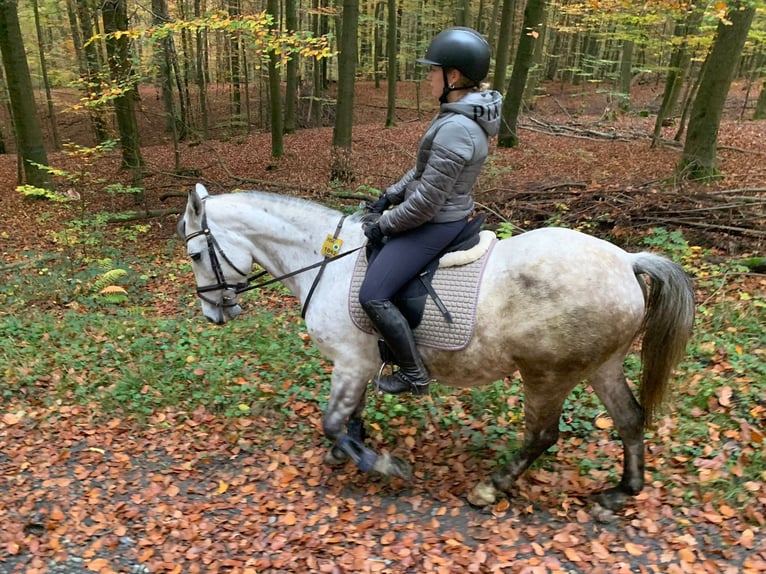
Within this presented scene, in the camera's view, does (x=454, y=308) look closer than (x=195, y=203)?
Yes

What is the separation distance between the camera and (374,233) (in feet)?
12.2

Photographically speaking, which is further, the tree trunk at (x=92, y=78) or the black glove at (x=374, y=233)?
the tree trunk at (x=92, y=78)

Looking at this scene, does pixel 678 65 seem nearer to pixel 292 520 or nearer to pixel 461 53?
pixel 461 53

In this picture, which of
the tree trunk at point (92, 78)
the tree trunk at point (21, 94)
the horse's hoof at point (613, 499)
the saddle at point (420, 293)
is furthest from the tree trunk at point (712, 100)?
the tree trunk at point (21, 94)

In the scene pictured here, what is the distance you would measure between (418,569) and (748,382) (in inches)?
148

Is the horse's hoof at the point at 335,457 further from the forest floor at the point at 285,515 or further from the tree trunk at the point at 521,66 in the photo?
the tree trunk at the point at 521,66


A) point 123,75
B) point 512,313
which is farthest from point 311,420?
point 123,75

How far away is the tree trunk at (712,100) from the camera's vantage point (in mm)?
8984

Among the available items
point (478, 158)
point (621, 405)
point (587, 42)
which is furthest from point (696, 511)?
point (587, 42)

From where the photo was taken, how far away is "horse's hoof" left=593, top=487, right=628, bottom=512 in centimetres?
388

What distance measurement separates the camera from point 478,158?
346 cm

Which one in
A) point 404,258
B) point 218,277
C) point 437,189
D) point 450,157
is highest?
point 450,157

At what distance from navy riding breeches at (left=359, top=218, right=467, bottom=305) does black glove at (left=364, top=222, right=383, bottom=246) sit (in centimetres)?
A: 11

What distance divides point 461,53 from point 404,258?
145 cm
